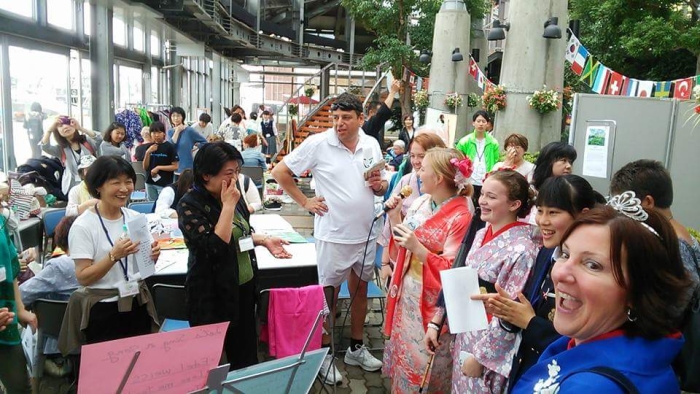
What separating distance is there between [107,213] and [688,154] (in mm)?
5053

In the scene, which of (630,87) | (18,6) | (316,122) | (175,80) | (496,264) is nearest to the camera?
(496,264)

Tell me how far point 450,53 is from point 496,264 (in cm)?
1185

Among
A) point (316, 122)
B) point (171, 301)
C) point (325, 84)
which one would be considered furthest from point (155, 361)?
point (325, 84)

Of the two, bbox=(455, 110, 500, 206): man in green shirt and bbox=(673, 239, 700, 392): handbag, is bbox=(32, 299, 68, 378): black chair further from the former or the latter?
bbox=(455, 110, 500, 206): man in green shirt

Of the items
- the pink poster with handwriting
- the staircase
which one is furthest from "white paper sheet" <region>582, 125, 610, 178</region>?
the staircase

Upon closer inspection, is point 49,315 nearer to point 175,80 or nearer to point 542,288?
point 542,288

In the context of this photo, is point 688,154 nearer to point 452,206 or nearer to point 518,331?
point 452,206

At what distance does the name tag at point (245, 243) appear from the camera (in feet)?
8.29

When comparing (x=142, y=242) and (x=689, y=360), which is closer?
(x=689, y=360)

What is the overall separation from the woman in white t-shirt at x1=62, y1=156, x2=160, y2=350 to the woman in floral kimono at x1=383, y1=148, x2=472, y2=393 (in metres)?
1.31

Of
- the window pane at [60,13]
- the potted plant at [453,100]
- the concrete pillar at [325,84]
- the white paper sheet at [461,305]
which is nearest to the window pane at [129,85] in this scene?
the window pane at [60,13]

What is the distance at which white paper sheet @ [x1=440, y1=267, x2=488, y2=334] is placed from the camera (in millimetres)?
1782

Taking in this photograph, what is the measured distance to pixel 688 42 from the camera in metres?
9.56

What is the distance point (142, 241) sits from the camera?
2520 millimetres
